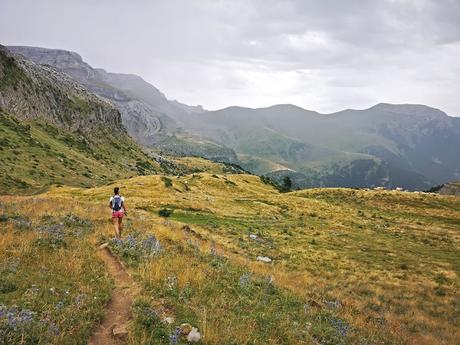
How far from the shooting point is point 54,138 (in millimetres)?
114125

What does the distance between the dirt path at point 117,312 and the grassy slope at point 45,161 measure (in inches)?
1899

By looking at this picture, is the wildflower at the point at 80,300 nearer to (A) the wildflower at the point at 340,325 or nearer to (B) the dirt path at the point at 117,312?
(B) the dirt path at the point at 117,312

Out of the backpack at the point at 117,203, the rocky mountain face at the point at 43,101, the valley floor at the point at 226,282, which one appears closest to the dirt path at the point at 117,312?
the valley floor at the point at 226,282

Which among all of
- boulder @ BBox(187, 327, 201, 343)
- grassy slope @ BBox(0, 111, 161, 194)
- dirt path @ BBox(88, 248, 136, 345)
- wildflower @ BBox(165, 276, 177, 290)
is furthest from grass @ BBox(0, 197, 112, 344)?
grassy slope @ BBox(0, 111, 161, 194)

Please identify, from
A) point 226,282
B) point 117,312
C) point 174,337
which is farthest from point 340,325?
point 117,312

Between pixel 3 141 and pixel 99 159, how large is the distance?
4825cm

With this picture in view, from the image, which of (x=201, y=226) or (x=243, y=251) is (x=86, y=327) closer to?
(x=243, y=251)

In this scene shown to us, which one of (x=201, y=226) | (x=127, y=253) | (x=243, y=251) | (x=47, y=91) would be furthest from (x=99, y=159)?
(x=127, y=253)

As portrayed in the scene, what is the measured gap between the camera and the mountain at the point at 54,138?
7125cm

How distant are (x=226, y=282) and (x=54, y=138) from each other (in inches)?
4511

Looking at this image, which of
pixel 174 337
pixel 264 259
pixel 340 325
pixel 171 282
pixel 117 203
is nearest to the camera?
pixel 174 337

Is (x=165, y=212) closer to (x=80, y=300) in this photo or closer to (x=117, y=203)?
(x=117, y=203)

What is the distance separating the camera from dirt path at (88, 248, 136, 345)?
341 inches

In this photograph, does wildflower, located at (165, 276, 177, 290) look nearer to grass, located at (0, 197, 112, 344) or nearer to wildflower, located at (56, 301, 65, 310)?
grass, located at (0, 197, 112, 344)
